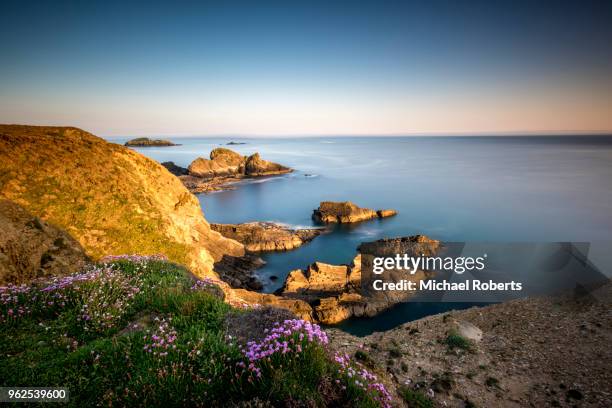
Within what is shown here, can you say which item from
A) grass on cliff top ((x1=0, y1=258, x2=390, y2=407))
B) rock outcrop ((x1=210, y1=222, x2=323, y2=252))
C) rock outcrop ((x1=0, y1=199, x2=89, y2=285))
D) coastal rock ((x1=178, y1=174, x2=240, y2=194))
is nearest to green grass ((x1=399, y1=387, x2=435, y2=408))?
grass on cliff top ((x1=0, y1=258, x2=390, y2=407))

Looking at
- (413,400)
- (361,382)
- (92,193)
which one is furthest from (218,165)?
(361,382)

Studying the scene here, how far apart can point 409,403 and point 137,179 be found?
29070 millimetres

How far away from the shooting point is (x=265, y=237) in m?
55.3

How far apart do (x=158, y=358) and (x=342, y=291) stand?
106 feet

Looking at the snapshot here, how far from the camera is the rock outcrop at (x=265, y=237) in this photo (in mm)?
53088

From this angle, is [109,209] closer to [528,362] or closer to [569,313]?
[528,362]

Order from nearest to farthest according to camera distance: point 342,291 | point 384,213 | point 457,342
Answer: point 457,342 → point 342,291 → point 384,213

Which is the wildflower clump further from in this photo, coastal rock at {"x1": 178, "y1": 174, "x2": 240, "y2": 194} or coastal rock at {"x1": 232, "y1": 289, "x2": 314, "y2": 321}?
coastal rock at {"x1": 178, "y1": 174, "x2": 240, "y2": 194}

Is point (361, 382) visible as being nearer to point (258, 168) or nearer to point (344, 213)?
point (344, 213)

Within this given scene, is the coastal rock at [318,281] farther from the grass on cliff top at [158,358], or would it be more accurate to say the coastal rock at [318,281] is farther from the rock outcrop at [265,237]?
the grass on cliff top at [158,358]

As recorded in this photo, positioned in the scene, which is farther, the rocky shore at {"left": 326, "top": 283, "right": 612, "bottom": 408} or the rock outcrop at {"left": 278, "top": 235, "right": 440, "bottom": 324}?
the rock outcrop at {"left": 278, "top": 235, "right": 440, "bottom": 324}

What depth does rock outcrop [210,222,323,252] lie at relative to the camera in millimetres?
53088

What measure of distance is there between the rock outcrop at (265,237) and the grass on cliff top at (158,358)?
46065 millimetres

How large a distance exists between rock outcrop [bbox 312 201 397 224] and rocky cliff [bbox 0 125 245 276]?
43.0 metres
